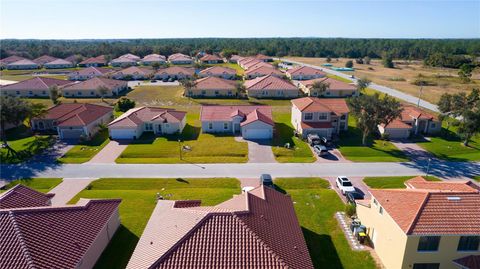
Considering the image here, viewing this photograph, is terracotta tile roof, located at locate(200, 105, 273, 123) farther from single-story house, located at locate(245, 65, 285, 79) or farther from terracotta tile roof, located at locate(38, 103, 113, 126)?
single-story house, located at locate(245, 65, 285, 79)

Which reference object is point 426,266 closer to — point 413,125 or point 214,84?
point 413,125

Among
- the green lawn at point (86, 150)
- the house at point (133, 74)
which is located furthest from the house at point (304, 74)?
the green lawn at point (86, 150)

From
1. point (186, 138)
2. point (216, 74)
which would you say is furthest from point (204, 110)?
point (216, 74)

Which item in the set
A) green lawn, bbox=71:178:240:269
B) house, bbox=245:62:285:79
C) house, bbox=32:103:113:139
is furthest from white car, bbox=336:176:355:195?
house, bbox=245:62:285:79

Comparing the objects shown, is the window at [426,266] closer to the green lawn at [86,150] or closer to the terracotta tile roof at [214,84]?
the green lawn at [86,150]

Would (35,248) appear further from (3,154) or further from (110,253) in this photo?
(3,154)

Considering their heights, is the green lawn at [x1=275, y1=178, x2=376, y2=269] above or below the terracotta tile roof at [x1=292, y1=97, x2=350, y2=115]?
below
